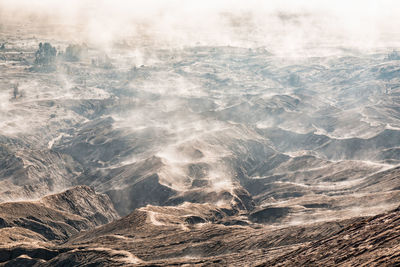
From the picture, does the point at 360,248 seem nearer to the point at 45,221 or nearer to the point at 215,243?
the point at 215,243

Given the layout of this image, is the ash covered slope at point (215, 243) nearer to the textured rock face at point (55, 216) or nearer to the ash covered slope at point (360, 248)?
the ash covered slope at point (360, 248)

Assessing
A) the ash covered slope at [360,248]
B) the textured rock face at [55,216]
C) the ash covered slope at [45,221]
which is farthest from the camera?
the textured rock face at [55,216]

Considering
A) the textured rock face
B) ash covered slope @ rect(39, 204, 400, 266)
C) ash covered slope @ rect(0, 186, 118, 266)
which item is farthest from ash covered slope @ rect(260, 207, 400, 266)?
the textured rock face

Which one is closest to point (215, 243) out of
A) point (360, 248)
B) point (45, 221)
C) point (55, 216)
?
point (360, 248)

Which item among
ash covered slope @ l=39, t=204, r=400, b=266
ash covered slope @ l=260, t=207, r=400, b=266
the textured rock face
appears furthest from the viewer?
the textured rock face

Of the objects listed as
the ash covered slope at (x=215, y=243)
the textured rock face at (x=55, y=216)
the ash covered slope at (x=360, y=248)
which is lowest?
the textured rock face at (x=55, y=216)

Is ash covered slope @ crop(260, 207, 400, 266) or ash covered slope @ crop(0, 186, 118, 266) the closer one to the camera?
ash covered slope @ crop(260, 207, 400, 266)

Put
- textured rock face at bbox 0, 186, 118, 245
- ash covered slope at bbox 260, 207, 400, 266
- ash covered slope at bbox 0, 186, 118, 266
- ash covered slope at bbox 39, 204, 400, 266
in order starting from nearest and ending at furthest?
ash covered slope at bbox 260, 207, 400, 266
ash covered slope at bbox 39, 204, 400, 266
ash covered slope at bbox 0, 186, 118, 266
textured rock face at bbox 0, 186, 118, 245

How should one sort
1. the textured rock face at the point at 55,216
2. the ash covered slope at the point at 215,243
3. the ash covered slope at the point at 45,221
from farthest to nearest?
the textured rock face at the point at 55,216 < the ash covered slope at the point at 45,221 < the ash covered slope at the point at 215,243

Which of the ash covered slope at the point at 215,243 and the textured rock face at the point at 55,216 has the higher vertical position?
the ash covered slope at the point at 215,243

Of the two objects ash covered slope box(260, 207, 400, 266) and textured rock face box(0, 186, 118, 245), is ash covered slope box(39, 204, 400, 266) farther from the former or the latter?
textured rock face box(0, 186, 118, 245)

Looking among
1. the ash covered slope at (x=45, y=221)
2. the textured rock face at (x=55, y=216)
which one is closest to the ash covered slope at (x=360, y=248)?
the ash covered slope at (x=45, y=221)

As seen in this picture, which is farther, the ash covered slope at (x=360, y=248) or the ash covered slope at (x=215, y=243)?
the ash covered slope at (x=215, y=243)
